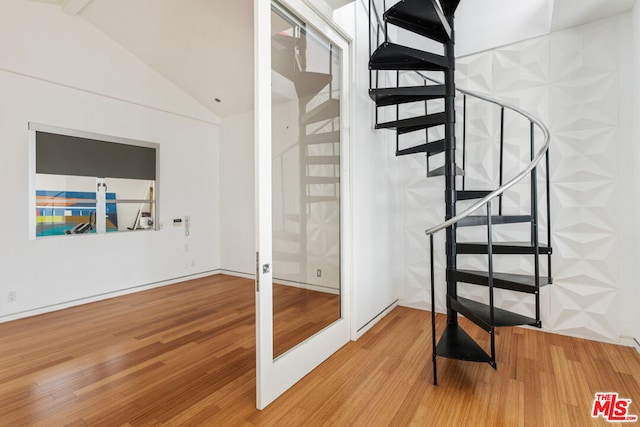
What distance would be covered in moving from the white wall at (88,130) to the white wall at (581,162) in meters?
4.69

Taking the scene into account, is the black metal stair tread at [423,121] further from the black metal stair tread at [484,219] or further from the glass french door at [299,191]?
the black metal stair tread at [484,219]

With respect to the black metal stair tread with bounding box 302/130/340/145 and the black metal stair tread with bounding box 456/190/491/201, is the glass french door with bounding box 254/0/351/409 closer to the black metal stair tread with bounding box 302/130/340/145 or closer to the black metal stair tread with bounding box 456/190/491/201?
the black metal stair tread with bounding box 302/130/340/145

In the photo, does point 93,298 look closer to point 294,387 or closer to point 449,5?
point 294,387

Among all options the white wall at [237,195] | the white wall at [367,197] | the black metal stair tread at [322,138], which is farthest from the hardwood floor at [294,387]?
the white wall at [237,195]

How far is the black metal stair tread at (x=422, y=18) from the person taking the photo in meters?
2.23

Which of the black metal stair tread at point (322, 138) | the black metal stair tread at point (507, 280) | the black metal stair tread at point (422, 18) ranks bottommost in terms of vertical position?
the black metal stair tread at point (507, 280)

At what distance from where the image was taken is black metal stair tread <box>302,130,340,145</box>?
8.09 feet

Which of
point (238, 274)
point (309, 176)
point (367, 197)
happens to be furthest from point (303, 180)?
point (238, 274)

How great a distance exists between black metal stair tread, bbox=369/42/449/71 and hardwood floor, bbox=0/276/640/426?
8.14 ft

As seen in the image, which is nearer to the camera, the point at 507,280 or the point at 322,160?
the point at 507,280

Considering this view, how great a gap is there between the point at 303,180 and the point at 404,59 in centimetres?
137

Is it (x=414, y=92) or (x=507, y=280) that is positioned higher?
(x=414, y=92)

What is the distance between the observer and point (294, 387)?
2.12m

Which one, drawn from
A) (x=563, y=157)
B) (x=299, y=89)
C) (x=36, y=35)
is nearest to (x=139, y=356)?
(x=299, y=89)
